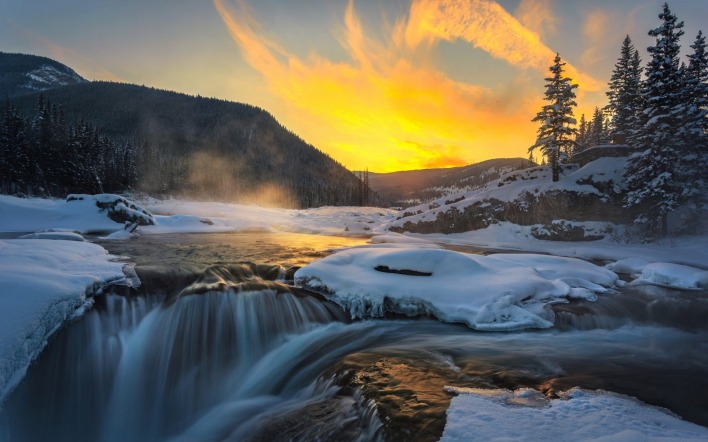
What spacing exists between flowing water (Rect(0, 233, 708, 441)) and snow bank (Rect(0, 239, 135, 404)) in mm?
342

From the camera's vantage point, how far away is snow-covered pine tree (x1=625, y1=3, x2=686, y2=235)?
21.5 m

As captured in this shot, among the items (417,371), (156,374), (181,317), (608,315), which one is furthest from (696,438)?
(181,317)

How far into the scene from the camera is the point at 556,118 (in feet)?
100.0

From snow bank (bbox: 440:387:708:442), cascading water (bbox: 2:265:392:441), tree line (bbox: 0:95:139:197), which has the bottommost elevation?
cascading water (bbox: 2:265:392:441)

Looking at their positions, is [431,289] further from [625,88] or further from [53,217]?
[625,88]

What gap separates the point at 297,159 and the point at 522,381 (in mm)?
163100

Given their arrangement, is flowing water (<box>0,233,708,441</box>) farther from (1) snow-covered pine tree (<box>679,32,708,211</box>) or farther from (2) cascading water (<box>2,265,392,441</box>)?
(1) snow-covered pine tree (<box>679,32,708,211</box>)

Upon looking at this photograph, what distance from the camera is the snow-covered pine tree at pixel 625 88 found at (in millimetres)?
32844

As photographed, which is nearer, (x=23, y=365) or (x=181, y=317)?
(x=23, y=365)

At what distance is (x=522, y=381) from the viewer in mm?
5582

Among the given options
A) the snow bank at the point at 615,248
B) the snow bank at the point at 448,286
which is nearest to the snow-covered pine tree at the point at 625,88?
the snow bank at the point at 615,248

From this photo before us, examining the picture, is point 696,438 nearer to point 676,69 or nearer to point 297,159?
point 676,69

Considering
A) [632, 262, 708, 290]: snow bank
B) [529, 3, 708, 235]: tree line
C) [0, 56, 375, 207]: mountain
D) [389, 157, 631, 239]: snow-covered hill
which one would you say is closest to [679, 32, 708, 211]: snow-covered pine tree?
[529, 3, 708, 235]: tree line

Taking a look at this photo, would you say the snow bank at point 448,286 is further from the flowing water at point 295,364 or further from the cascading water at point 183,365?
the cascading water at point 183,365
